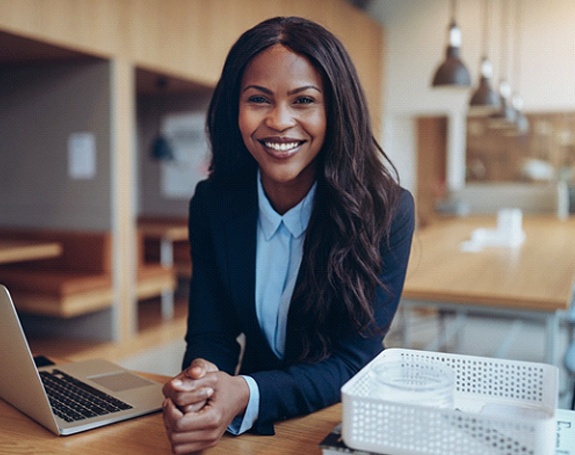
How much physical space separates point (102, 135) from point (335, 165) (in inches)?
117

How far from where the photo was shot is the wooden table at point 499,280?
242 cm

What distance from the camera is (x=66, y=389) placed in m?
1.23

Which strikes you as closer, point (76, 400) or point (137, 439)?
point (137, 439)

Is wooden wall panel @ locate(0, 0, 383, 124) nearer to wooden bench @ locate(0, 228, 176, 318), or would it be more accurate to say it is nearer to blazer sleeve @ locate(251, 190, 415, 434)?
wooden bench @ locate(0, 228, 176, 318)

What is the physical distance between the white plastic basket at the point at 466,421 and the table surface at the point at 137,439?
0.59 feet

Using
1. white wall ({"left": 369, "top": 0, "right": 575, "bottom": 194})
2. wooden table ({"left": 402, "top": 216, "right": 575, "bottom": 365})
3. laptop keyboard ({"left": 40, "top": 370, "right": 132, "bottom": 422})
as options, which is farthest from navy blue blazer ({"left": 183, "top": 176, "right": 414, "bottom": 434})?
white wall ({"left": 369, "top": 0, "right": 575, "bottom": 194})

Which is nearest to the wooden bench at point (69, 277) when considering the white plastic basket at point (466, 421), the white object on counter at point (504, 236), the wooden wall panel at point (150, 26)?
the wooden wall panel at point (150, 26)

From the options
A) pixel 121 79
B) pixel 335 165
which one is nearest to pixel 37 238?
pixel 121 79

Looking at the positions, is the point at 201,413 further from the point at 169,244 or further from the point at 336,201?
the point at 169,244

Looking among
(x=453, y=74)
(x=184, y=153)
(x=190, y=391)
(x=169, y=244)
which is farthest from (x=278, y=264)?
(x=184, y=153)

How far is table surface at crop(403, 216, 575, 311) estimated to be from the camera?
7.93ft

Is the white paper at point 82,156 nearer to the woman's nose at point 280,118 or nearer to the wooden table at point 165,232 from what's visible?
the wooden table at point 165,232

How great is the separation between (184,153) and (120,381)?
4462 millimetres

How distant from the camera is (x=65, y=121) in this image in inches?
163
